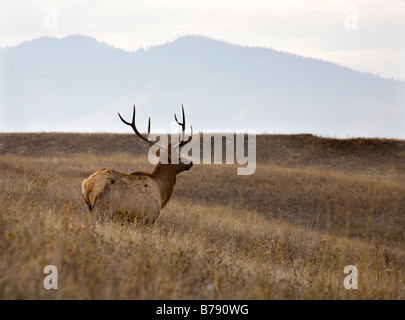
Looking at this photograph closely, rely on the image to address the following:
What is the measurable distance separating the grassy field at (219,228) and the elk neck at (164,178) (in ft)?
2.33

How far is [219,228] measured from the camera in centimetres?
1170

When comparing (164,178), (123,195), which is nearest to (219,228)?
(164,178)

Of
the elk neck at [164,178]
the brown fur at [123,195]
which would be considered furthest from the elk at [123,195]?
the elk neck at [164,178]

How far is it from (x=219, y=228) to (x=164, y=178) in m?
2.64

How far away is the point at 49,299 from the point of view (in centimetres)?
396

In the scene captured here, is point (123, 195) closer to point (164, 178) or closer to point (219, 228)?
point (164, 178)

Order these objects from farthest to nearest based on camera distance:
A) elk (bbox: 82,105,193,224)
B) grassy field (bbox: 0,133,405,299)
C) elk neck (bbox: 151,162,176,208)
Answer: elk neck (bbox: 151,162,176,208) < elk (bbox: 82,105,193,224) < grassy field (bbox: 0,133,405,299)

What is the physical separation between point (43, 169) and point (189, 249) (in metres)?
15.2

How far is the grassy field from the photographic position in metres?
4.59

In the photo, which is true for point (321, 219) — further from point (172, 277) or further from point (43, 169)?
point (172, 277)

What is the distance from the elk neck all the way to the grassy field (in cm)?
71

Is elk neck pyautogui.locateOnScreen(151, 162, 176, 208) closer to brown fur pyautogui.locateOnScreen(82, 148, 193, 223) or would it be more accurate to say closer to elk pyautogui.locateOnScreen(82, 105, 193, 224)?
elk pyautogui.locateOnScreen(82, 105, 193, 224)

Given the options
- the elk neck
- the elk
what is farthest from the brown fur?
the elk neck
